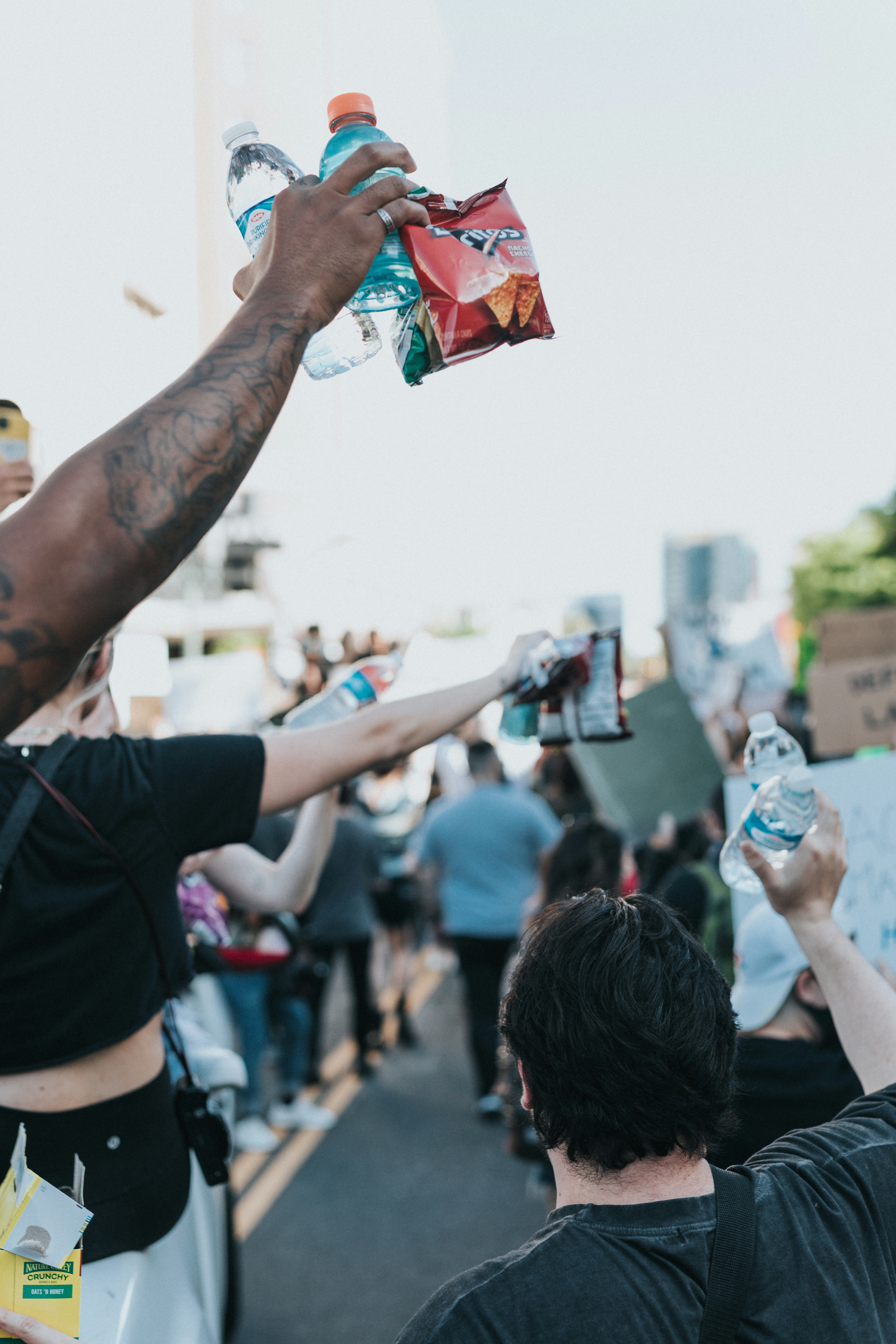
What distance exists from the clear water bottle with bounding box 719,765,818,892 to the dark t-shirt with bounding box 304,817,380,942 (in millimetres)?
4882

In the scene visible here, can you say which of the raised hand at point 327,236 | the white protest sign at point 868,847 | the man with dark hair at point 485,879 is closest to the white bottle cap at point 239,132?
the raised hand at point 327,236

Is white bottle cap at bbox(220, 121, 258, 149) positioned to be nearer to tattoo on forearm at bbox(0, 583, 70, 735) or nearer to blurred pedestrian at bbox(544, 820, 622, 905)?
tattoo on forearm at bbox(0, 583, 70, 735)

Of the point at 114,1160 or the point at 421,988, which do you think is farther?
the point at 421,988

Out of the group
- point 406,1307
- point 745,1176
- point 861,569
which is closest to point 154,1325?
point 745,1176

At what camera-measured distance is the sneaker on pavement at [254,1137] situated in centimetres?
583

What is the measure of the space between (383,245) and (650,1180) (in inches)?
47.3

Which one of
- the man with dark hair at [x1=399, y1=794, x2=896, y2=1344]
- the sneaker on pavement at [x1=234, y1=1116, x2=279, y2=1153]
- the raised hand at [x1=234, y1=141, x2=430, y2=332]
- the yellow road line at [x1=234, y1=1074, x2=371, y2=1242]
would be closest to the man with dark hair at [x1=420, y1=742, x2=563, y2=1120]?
the yellow road line at [x1=234, y1=1074, x2=371, y2=1242]

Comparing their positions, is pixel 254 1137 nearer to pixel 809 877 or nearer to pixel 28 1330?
pixel 28 1330

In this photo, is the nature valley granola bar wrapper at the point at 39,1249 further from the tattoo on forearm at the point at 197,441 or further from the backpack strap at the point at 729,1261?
the tattoo on forearm at the point at 197,441

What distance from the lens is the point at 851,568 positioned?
4303cm

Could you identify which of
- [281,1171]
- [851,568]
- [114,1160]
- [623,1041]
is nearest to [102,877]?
[114,1160]

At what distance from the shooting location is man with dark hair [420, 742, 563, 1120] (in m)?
6.30

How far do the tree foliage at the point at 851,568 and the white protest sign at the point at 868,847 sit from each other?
3713cm

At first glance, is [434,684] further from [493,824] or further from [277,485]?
[277,485]
